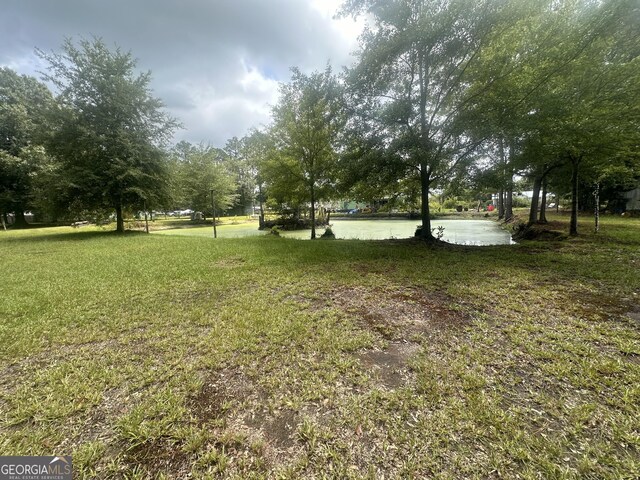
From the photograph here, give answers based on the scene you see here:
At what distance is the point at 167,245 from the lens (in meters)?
9.00

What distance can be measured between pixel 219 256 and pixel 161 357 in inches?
190

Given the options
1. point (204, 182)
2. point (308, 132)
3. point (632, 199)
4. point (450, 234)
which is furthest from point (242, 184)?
point (632, 199)

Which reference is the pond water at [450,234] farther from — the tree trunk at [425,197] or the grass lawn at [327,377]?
the grass lawn at [327,377]

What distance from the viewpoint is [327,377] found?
7.16 ft

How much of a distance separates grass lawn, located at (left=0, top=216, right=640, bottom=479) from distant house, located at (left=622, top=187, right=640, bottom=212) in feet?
70.4

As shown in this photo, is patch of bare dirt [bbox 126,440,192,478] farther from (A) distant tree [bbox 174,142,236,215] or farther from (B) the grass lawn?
(A) distant tree [bbox 174,142,236,215]

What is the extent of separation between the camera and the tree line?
6.69m

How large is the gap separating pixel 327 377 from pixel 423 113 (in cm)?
879

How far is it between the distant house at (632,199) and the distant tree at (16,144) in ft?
133

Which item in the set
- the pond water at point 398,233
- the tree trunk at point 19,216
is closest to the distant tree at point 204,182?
the pond water at point 398,233

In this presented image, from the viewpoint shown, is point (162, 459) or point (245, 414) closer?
point (162, 459)

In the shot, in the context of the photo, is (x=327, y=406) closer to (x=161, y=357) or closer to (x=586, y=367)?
(x=161, y=357)

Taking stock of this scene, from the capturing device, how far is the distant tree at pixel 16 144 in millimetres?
17281

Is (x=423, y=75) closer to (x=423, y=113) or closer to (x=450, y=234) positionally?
(x=423, y=113)
